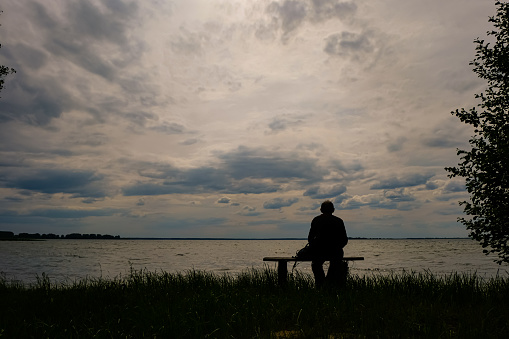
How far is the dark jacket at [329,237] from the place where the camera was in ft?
30.7

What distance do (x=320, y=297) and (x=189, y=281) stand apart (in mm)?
4639

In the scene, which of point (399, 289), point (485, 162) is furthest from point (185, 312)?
point (485, 162)

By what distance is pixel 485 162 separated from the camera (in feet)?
33.3

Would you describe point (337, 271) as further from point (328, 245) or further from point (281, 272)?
point (281, 272)

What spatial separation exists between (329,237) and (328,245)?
0.66 ft

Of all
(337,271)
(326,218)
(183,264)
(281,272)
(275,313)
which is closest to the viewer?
(275,313)

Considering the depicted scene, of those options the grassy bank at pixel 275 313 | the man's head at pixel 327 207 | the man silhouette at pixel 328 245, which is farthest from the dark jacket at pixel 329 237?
the grassy bank at pixel 275 313

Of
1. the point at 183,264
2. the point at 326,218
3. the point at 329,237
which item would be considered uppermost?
the point at 326,218

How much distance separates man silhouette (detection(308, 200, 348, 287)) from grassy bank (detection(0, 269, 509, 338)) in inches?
18.0

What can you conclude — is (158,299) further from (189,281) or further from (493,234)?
(493,234)

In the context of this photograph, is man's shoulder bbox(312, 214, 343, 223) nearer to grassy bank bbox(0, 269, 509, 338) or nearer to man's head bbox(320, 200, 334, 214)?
man's head bbox(320, 200, 334, 214)

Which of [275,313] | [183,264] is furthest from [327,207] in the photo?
[183,264]

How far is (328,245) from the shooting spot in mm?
9375

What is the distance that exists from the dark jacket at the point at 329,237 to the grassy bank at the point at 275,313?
870 millimetres
